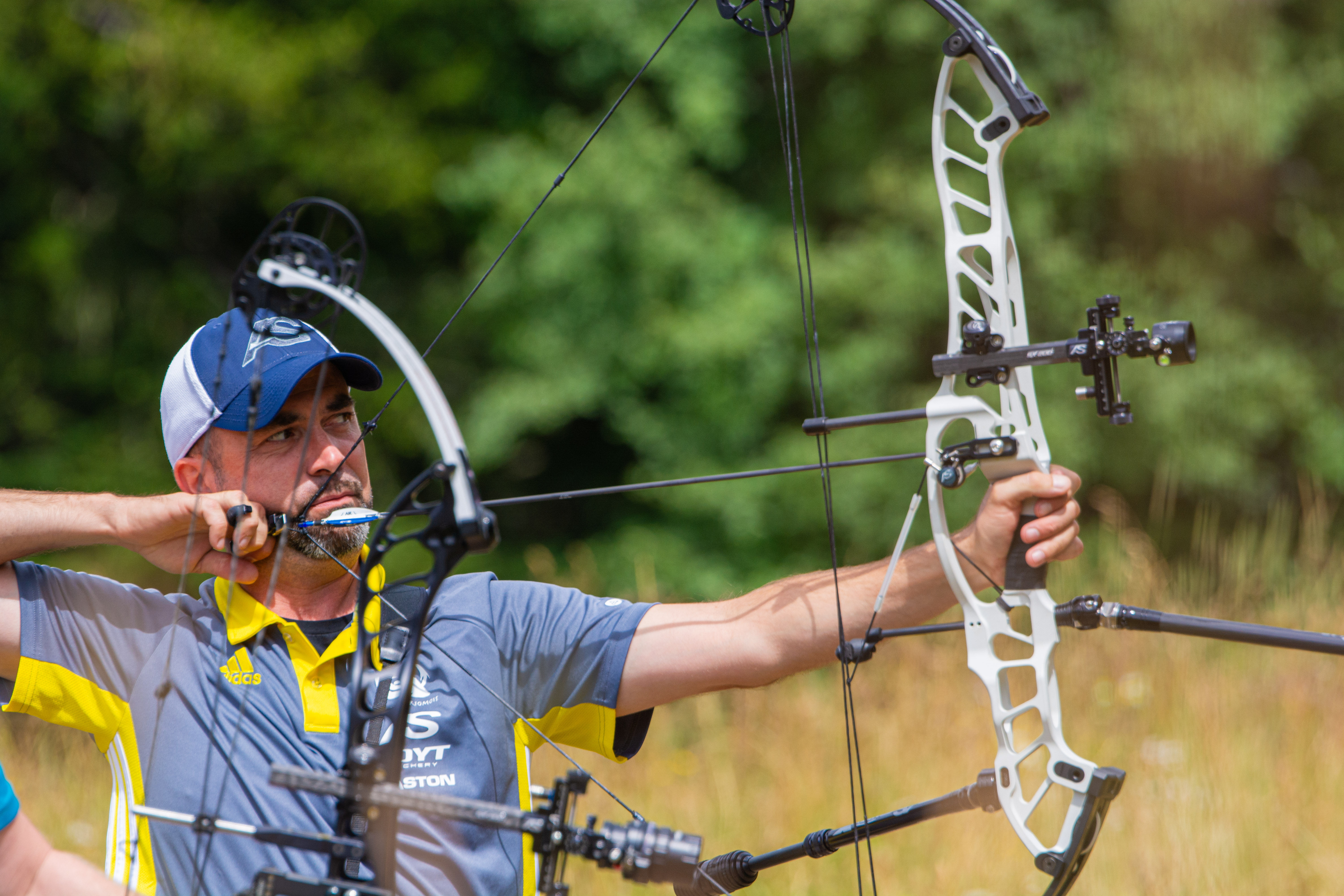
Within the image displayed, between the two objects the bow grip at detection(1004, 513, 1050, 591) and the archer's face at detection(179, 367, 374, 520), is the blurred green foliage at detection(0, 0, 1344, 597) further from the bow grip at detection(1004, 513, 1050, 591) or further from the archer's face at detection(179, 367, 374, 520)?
the bow grip at detection(1004, 513, 1050, 591)

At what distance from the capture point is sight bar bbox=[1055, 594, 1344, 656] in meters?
1.65

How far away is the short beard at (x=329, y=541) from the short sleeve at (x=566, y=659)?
18 cm

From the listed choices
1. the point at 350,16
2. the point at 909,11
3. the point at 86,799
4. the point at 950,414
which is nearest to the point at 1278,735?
the point at 950,414

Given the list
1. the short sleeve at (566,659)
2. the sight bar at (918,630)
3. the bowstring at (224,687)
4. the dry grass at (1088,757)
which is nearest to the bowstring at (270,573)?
the bowstring at (224,687)

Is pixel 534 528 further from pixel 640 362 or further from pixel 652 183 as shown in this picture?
pixel 652 183

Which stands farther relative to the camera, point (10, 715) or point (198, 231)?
point (198, 231)

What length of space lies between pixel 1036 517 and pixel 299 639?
4.08ft

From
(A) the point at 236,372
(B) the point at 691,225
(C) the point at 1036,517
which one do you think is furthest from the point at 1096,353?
(B) the point at 691,225

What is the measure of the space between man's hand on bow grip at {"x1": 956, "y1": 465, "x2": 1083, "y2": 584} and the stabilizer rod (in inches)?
14.1

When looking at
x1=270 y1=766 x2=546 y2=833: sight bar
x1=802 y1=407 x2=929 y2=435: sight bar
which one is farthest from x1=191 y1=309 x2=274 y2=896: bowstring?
x1=802 y1=407 x2=929 y2=435: sight bar

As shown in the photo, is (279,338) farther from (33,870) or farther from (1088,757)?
(1088,757)

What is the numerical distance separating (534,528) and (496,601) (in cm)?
599

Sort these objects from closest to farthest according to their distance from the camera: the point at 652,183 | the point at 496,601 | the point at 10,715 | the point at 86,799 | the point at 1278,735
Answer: the point at 496,601 < the point at 1278,735 < the point at 86,799 < the point at 10,715 < the point at 652,183

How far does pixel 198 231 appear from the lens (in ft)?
27.3
